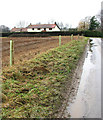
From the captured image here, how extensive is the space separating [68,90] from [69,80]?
1113 millimetres

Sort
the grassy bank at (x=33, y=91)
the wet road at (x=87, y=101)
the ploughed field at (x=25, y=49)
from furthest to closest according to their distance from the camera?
the ploughed field at (x=25, y=49)
the wet road at (x=87, y=101)
the grassy bank at (x=33, y=91)

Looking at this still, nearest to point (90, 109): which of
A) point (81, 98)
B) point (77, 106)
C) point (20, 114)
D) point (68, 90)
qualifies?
point (77, 106)

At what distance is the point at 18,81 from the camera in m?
6.55

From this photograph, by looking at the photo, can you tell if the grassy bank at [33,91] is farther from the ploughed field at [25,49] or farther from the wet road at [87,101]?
the ploughed field at [25,49]

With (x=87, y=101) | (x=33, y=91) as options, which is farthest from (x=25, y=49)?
(x=87, y=101)

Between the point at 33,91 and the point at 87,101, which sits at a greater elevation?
the point at 33,91

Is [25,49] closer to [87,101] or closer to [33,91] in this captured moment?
[33,91]

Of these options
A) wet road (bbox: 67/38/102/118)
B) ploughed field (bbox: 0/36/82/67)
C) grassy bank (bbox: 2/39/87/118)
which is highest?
ploughed field (bbox: 0/36/82/67)

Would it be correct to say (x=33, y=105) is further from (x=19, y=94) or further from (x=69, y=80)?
(x=69, y=80)

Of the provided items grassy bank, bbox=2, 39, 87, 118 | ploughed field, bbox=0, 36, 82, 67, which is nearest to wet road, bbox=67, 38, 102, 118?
grassy bank, bbox=2, 39, 87, 118

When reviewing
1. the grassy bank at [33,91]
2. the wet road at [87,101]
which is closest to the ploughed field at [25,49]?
the grassy bank at [33,91]

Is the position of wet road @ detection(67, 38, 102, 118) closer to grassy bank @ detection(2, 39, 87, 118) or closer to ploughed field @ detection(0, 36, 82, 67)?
grassy bank @ detection(2, 39, 87, 118)

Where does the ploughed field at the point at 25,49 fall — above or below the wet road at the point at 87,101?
above

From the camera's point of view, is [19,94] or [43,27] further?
[43,27]
